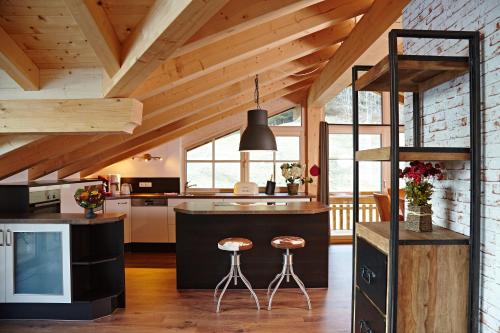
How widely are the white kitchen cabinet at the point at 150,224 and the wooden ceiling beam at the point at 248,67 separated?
2916mm

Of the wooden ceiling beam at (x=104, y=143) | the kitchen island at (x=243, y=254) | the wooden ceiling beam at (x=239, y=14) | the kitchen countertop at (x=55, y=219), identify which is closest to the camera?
the wooden ceiling beam at (x=239, y=14)

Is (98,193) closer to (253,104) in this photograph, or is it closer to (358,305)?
(358,305)

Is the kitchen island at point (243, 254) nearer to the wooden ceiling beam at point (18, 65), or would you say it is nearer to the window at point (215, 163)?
the wooden ceiling beam at point (18, 65)

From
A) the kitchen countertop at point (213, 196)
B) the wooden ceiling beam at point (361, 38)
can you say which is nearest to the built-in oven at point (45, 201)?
the kitchen countertop at point (213, 196)

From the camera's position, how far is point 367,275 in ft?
7.30

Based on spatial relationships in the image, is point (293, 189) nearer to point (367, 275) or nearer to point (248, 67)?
point (248, 67)

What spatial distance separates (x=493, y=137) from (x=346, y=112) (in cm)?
572

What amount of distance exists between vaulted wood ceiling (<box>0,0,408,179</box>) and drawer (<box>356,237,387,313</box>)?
142 cm

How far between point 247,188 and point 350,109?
7.93ft

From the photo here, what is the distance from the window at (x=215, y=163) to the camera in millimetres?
7375

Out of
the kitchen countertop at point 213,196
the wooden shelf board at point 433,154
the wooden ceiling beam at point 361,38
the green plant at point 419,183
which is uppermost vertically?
the wooden ceiling beam at point 361,38

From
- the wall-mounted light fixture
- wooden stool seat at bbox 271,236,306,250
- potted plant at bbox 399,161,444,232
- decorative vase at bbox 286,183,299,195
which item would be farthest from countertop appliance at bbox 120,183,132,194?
potted plant at bbox 399,161,444,232

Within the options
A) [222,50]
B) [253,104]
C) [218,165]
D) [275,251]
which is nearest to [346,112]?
[253,104]

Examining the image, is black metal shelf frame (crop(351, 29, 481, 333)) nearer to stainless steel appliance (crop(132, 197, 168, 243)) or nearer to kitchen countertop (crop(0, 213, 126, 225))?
kitchen countertop (crop(0, 213, 126, 225))
